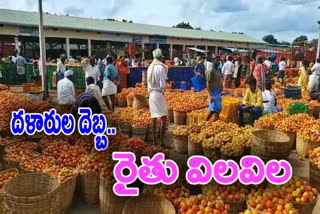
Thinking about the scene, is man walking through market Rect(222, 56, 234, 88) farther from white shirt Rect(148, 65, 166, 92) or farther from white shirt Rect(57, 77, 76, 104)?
white shirt Rect(148, 65, 166, 92)

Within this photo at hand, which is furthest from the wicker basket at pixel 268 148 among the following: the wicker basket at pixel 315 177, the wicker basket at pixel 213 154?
the wicker basket at pixel 213 154

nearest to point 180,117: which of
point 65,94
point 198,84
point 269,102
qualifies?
point 269,102

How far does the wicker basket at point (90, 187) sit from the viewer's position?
3803mm

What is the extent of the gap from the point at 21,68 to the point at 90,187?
12532 mm

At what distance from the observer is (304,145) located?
5.25m

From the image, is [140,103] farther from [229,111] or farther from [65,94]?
[229,111]

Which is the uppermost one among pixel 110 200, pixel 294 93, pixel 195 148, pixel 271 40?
pixel 271 40

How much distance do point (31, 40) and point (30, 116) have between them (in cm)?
1841

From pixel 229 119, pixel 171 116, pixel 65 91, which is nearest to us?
pixel 65 91

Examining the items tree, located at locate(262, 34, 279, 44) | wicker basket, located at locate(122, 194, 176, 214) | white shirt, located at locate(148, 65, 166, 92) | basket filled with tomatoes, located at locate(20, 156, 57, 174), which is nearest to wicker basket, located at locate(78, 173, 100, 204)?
basket filled with tomatoes, located at locate(20, 156, 57, 174)

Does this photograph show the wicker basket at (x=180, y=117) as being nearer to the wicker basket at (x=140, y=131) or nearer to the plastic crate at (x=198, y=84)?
the wicker basket at (x=140, y=131)

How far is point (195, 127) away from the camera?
564cm

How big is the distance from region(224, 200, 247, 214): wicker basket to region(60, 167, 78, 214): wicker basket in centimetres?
190

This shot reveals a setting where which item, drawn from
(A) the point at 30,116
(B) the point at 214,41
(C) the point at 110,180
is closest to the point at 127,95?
(A) the point at 30,116
